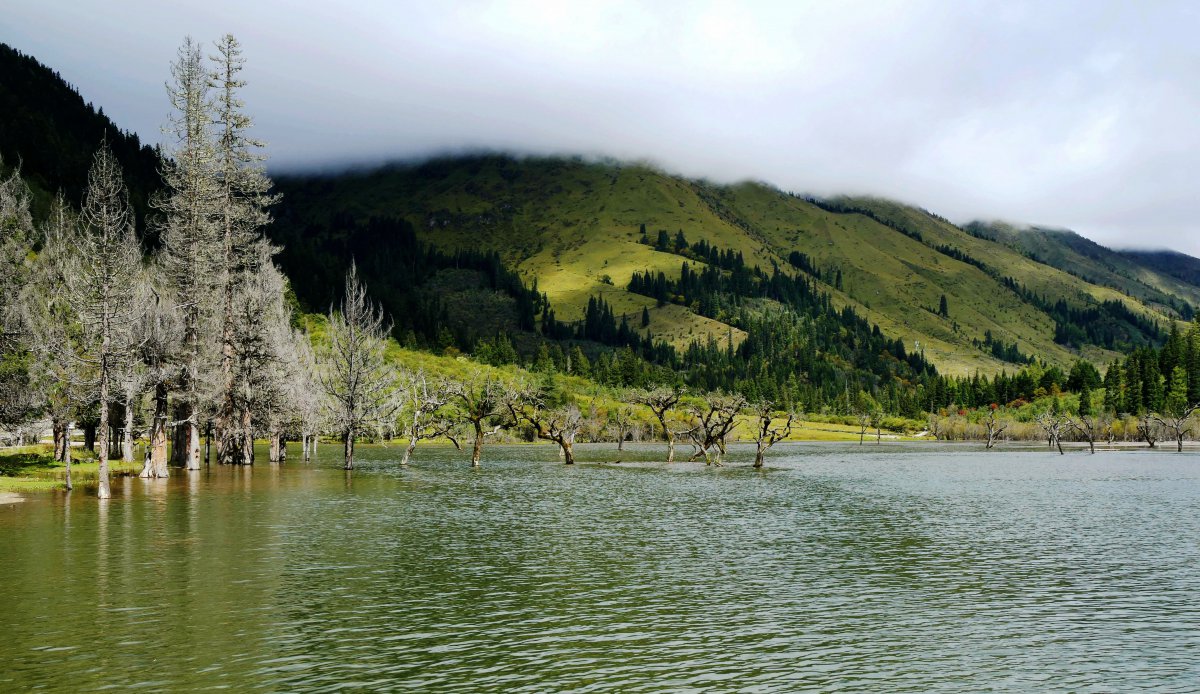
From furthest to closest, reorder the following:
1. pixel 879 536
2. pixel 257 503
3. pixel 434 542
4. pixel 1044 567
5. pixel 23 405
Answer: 1. pixel 23 405
2. pixel 257 503
3. pixel 879 536
4. pixel 434 542
5. pixel 1044 567

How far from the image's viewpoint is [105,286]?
57344 millimetres

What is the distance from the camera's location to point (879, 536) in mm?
49938

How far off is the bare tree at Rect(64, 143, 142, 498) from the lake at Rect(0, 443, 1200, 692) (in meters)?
9.49

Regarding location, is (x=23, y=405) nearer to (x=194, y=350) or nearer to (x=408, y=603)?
(x=194, y=350)

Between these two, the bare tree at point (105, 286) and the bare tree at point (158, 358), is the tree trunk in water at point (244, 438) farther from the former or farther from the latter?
the bare tree at point (105, 286)

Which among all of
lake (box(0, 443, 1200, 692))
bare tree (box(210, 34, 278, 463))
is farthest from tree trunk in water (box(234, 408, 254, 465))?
lake (box(0, 443, 1200, 692))

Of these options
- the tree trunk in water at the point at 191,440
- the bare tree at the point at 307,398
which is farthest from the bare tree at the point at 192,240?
Result: the bare tree at the point at 307,398

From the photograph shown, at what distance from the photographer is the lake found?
23.1m

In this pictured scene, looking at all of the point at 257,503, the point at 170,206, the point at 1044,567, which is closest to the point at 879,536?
the point at 1044,567

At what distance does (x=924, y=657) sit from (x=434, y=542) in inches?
1085

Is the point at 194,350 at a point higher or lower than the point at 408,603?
higher

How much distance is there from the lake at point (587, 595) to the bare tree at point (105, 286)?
9493mm

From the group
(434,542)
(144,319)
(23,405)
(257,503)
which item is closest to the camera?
(434,542)

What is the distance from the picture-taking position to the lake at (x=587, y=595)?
2306 cm
